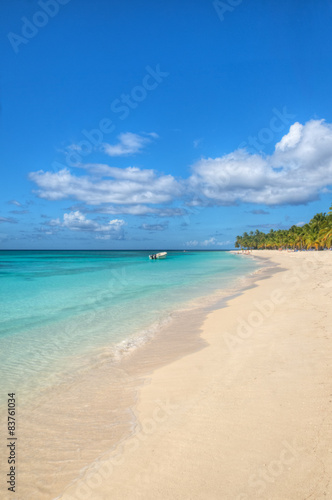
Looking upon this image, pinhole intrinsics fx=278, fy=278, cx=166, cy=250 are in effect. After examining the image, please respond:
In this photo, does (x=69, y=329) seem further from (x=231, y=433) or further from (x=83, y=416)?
(x=231, y=433)

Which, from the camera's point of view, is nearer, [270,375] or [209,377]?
[270,375]

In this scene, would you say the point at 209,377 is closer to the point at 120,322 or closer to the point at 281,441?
the point at 281,441

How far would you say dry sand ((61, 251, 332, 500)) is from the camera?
140 inches

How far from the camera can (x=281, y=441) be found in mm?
4164

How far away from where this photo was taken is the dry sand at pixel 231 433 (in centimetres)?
356

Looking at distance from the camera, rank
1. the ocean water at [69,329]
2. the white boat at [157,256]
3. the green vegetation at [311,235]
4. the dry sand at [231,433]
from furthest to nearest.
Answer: the white boat at [157,256] → the green vegetation at [311,235] → the ocean water at [69,329] → the dry sand at [231,433]

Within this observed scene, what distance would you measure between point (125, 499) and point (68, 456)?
1557 millimetres

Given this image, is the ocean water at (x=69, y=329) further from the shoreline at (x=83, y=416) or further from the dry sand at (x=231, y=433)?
the dry sand at (x=231, y=433)

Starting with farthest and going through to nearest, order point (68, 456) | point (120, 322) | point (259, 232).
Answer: point (259, 232), point (120, 322), point (68, 456)

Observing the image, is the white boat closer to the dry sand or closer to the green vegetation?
the green vegetation

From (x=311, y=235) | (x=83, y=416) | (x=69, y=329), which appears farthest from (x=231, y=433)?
(x=311, y=235)

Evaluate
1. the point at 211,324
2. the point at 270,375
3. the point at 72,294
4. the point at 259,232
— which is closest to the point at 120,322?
the point at 211,324

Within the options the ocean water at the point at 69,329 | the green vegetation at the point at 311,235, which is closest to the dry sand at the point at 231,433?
the ocean water at the point at 69,329

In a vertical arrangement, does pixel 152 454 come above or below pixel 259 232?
below
